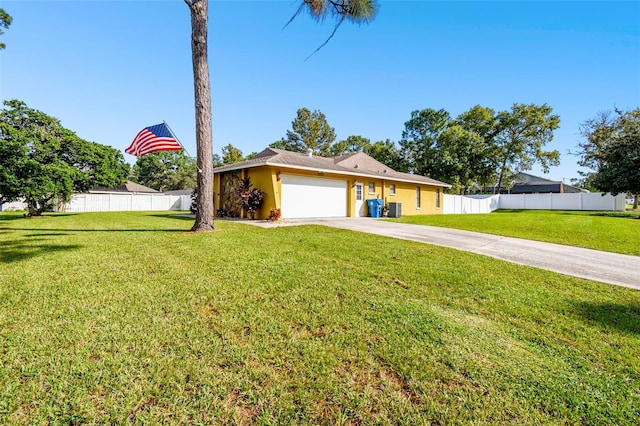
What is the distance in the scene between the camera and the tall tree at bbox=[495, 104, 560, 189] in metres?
29.4

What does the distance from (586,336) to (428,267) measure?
83.3 inches

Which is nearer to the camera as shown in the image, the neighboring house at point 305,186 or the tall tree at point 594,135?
the neighboring house at point 305,186

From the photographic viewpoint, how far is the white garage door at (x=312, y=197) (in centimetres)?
1253

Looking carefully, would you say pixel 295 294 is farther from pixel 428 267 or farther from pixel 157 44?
pixel 157 44

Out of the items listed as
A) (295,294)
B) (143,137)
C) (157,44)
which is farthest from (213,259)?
(157,44)

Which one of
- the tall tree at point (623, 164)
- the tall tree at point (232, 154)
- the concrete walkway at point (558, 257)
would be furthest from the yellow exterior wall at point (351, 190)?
the tall tree at point (232, 154)

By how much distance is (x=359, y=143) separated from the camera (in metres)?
40.5

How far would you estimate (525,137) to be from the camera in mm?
30625

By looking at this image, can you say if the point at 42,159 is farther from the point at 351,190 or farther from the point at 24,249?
the point at 351,190

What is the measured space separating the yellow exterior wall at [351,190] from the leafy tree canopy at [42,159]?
7.44m

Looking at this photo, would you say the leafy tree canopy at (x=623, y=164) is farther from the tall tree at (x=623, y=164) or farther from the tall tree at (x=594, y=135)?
the tall tree at (x=594, y=135)

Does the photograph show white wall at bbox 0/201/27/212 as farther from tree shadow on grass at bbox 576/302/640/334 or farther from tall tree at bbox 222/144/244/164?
tree shadow on grass at bbox 576/302/640/334

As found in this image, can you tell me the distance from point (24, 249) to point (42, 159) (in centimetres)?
1207

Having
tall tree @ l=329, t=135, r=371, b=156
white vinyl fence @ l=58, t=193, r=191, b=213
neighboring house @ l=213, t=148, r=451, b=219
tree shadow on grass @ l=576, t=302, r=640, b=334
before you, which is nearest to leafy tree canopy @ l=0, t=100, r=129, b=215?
white vinyl fence @ l=58, t=193, r=191, b=213
